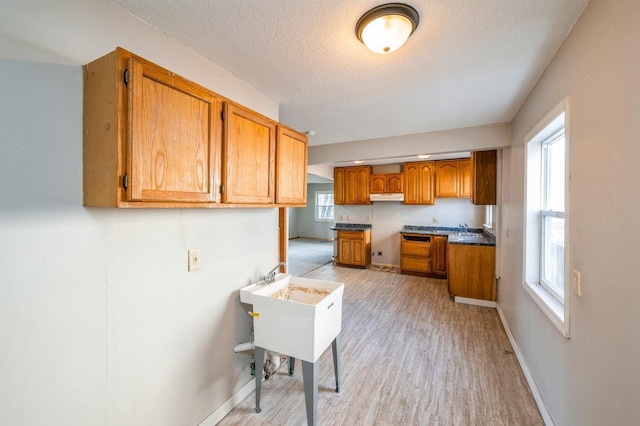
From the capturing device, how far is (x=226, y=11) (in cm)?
124

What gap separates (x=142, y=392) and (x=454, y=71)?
2663 millimetres

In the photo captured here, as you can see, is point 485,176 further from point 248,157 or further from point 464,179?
point 248,157

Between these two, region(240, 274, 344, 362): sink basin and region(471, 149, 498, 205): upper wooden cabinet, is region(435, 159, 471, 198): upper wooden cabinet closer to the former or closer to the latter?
region(471, 149, 498, 205): upper wooden cabinet

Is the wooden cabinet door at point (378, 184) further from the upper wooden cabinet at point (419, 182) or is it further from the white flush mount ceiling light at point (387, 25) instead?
the white flush mount ceiling light at point (387, 25)

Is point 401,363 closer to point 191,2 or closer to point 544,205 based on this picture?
point 544,205

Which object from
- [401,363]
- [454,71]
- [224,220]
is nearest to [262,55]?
[224,220]

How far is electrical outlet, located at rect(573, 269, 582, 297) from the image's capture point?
1.31 m

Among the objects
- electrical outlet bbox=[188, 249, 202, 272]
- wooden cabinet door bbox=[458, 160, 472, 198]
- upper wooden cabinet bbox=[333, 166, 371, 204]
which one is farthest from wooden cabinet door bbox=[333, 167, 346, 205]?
electrical outlet bbox=[188, 249, 202, 272]

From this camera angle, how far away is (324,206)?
10.3 m

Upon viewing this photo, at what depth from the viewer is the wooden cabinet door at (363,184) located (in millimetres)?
5947

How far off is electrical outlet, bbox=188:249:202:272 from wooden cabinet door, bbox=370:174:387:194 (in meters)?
4.77

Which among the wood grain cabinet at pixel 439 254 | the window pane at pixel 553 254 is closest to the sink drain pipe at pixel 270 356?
the window pane at pixel 553 254

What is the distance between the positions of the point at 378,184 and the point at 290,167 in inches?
163

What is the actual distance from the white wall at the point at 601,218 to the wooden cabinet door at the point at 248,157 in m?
1.69
